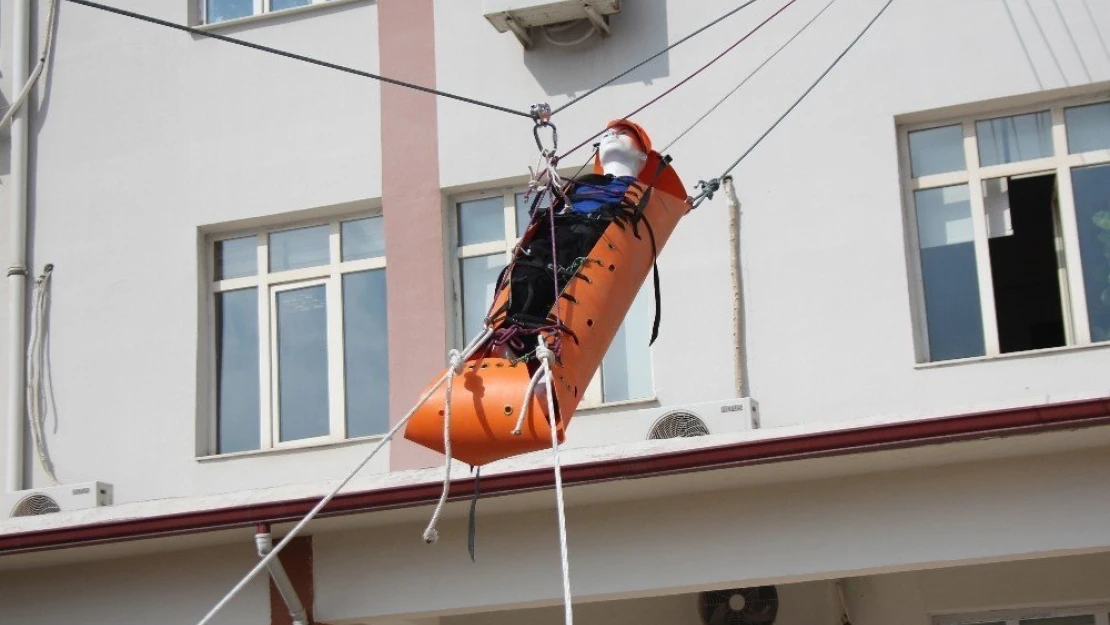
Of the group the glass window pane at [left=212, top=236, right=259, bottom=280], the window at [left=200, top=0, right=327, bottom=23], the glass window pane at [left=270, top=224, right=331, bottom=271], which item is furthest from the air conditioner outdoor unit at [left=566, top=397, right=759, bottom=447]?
the window at [left=200, top=0, right=327, bottom=23]

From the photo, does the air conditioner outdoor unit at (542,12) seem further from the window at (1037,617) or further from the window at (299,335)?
the window at (1037,617)

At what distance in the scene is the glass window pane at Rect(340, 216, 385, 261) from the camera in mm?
11586

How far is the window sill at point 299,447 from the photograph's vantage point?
438 inches

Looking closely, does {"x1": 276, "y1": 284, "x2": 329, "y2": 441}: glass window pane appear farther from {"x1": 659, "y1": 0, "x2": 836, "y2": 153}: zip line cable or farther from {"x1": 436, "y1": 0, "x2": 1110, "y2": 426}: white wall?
{"x1": 659, "y1": 0, "x2": 836, "y2": 153}: zip line cable

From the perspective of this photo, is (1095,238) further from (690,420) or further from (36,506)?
(36,506)

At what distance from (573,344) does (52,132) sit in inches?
259

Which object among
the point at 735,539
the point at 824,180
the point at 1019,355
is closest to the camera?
the point at 735,539

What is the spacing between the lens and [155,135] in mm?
12125

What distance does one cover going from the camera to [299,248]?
11.8 meters

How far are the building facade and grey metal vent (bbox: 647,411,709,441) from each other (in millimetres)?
22

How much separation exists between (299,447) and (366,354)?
771 millimetres

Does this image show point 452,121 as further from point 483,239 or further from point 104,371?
point 104,371

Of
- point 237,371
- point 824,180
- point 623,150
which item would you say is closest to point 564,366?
point 623,150

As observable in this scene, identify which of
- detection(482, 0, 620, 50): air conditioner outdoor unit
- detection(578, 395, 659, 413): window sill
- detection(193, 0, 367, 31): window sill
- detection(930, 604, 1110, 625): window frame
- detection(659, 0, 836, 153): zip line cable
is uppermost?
detection(193, 0, 367, 31): window sill
